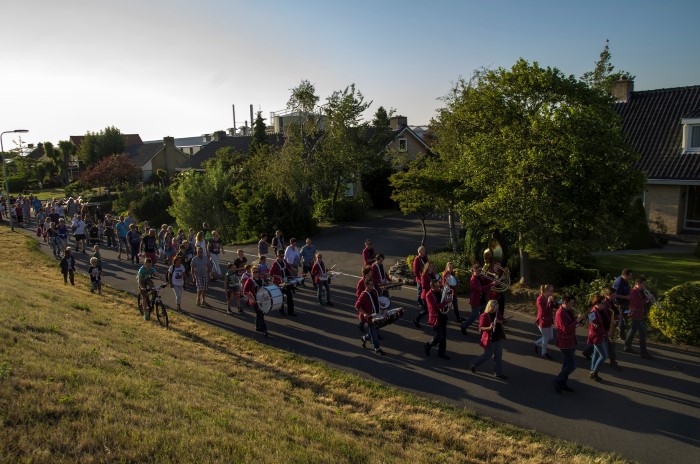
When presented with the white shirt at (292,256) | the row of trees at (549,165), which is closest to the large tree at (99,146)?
the white shirt at (292,256)

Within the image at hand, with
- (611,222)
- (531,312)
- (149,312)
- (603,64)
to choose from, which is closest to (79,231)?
(149,312)

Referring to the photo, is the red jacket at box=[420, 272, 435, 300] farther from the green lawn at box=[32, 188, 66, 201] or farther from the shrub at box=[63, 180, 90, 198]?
the green lawn at box=[32, 188, 66, 201]

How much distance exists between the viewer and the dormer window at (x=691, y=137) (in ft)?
78.2

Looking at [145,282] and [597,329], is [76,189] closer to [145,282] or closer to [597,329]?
[145,282]

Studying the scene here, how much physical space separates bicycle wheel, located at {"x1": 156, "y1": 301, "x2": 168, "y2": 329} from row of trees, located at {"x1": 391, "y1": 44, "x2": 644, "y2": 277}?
9.50 meters

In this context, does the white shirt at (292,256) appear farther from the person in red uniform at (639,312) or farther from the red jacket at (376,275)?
the person in red uniform at (639,312)

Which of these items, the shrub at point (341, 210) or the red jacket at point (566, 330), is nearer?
the red jacket at point (566, 330)

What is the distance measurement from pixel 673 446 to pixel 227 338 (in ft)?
32.0

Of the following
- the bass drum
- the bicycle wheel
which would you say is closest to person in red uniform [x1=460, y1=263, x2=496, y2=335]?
the bass drum

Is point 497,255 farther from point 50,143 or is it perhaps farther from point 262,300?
point 50,143

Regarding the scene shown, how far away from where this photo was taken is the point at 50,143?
70.1m

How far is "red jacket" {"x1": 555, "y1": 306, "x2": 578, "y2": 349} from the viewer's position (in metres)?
9.55

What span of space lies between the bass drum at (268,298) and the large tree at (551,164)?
6510 millimetres

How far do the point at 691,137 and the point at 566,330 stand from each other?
20.0 metres
